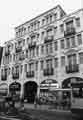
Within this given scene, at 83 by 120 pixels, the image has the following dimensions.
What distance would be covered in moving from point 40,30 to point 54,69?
9.28 meters

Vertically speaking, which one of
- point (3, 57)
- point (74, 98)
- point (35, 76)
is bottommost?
point (74, 98)

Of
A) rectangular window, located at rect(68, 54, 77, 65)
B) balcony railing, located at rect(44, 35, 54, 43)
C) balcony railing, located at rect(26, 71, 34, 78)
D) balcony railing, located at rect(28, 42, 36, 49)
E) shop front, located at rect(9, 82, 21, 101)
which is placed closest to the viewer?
rectangular window, located at rect(68, 54, 77, 65)

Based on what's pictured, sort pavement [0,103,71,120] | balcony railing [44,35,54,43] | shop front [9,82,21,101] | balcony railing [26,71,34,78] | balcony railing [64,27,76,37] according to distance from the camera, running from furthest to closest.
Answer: shop front [9,82,21,101] → balcony railing [26,71,34,78] → balcony railing [44,35,54,43] → balcony railing [64,27,76,37] → pavement [0,103,71,120]

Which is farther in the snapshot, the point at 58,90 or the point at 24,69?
the point at 24,69

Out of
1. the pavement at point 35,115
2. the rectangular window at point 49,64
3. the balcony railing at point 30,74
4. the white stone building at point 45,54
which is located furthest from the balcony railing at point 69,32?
the pavement at point 35,115

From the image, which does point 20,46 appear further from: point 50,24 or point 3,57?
point 50,24

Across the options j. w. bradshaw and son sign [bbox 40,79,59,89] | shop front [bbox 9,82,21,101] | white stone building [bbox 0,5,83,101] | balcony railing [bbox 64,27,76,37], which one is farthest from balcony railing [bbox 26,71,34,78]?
balcony railing [bbox 64,27,76,37]

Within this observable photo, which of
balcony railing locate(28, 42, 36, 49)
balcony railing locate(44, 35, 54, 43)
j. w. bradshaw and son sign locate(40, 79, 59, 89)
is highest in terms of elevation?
balcony railing locate(44, 35, 54, 43)

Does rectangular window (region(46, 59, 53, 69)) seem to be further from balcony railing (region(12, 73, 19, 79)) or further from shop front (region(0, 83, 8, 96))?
shop front (region(0, 83, 8, 96))

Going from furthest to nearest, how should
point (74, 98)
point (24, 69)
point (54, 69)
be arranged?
point (24, 69)
point (54, 69)
point (74, 98)

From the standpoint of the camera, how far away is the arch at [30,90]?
82.6ft

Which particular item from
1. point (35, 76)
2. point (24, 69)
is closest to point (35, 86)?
point (35, 76)

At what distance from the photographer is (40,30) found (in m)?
27.7

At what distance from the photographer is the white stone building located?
71.1 ft
